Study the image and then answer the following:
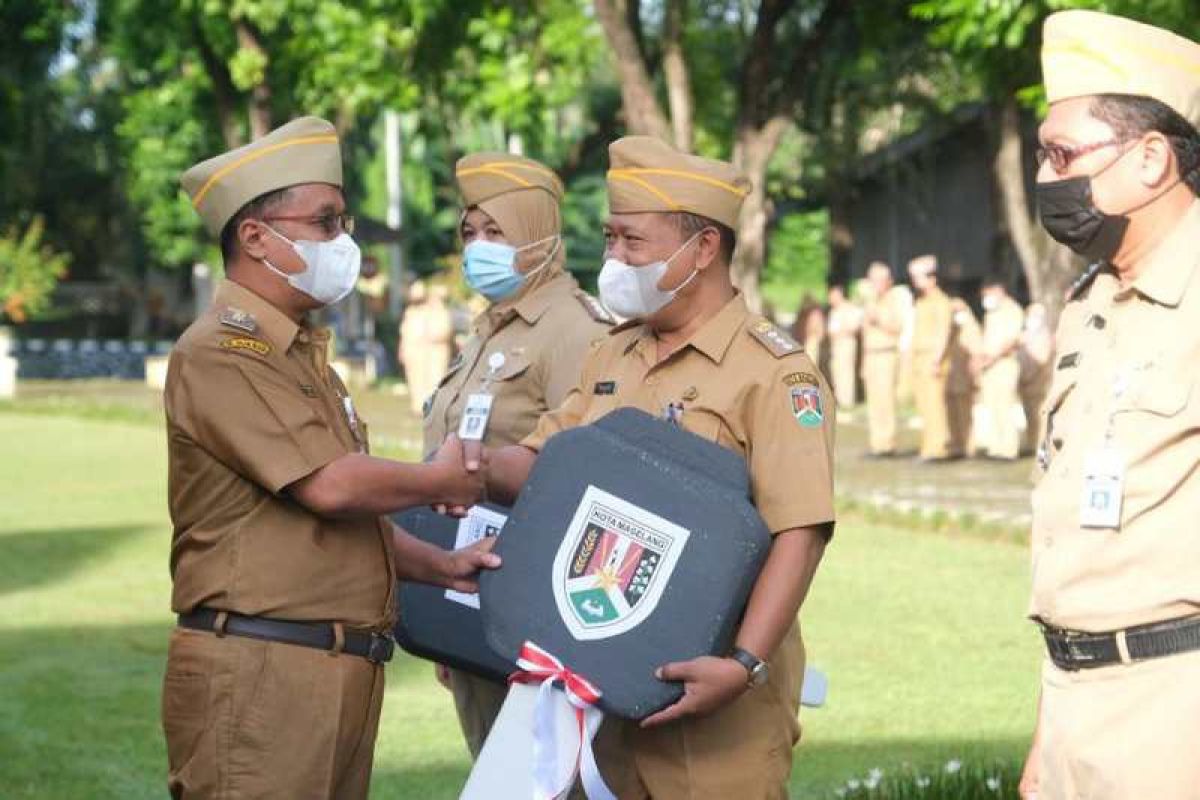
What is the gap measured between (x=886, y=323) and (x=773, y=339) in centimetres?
2158

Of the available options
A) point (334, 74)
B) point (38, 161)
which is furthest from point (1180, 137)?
point (38, 161)

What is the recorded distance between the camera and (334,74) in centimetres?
3067

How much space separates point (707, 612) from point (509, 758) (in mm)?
548

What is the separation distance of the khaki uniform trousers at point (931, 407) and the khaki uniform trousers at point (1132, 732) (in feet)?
66.5

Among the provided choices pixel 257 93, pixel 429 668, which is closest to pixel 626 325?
pixel 429 668

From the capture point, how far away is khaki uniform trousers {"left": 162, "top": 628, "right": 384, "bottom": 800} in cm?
532

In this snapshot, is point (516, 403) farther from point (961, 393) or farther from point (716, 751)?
point (961, 393)

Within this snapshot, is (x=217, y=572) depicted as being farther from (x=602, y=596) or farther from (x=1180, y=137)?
(x=1180, y=137)

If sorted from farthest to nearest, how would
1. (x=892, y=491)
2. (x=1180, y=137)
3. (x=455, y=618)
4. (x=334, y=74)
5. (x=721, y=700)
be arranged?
(x=334, y=74)
(x=892, y=491)
(x=455, y=618)
(x=721, y=700)
(x=1180, y=137)

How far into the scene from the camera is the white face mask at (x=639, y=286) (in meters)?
5.25

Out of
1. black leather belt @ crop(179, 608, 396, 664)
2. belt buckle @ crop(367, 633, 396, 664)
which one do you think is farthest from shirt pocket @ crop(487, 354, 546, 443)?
black leather belt @ crop(179, 608, 396, 664)

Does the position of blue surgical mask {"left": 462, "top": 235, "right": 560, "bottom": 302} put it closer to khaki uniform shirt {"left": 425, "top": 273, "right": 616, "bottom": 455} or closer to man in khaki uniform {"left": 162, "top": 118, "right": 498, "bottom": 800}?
khaki uniform shirt {"left": 425, "top": 273, "right": 616, "bottom": 455}

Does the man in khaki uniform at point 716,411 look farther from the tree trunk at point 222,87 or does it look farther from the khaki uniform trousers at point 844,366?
the tree trunk at point 222,87

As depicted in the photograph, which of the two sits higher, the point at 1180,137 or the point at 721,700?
the point at 1180,137
